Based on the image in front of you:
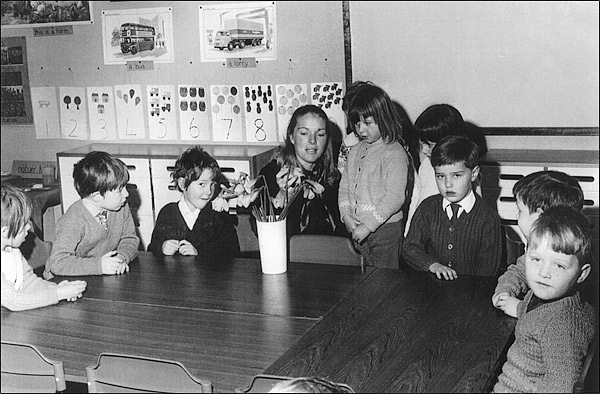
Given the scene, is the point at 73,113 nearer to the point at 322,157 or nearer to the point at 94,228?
the point at 322,157

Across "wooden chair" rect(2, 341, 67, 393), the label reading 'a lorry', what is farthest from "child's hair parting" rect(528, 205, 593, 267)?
the label reading 'a lorry'

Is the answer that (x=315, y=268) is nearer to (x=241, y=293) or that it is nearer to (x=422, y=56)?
(x=241, y=293)

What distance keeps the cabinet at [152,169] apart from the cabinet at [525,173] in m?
1.20

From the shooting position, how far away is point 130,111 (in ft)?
15.0

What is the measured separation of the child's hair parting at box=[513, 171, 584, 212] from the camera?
90.8 inches

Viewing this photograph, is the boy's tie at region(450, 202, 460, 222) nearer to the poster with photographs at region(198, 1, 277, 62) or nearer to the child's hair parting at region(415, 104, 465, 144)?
the child's hair parting at region(415, 104, 465, 144)

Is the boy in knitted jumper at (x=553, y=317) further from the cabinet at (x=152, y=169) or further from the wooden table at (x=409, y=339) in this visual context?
the cabinet at (x=152, y=169)

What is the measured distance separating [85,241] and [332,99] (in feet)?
5.94

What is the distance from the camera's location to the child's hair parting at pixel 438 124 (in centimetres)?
337

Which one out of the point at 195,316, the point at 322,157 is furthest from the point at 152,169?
the point at 195,316

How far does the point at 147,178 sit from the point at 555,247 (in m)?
2.78

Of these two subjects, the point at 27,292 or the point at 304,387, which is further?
the point at 27,292

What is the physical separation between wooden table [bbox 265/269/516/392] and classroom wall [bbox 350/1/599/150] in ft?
5.31

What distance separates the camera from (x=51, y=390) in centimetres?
181
